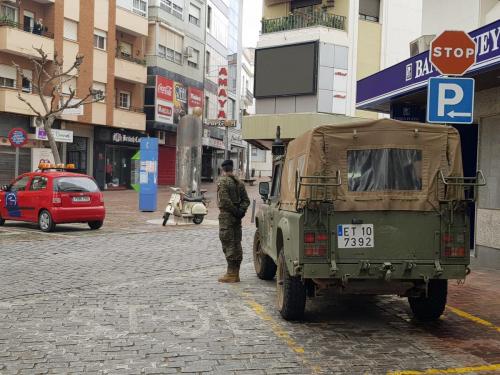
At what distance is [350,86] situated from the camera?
34.5m

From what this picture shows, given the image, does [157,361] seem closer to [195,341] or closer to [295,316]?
[195,341]

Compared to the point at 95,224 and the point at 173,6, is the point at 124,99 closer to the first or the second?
the point at 173,6

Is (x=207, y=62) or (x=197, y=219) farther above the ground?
(x=207, y=62)

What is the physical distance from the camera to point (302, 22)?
34594 millimetres

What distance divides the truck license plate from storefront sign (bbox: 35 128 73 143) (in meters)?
28.1

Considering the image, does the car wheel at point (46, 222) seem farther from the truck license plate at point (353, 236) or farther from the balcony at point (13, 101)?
the balcony at point (13, 101)

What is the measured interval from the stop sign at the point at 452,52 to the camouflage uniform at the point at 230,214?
3.26m

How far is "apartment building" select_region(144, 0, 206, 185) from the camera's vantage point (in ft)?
137

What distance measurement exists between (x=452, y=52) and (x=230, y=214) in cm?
376

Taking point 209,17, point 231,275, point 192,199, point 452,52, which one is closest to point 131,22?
point 209,17

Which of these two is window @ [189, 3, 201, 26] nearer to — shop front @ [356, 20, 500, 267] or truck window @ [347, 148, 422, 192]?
shop front @ [356, 20, 500, 267]

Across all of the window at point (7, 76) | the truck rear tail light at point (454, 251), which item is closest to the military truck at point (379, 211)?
→ the truck rear tail light at point (454, 251)

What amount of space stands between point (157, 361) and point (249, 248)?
27.2 feet

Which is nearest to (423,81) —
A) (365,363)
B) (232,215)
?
(232,215)
